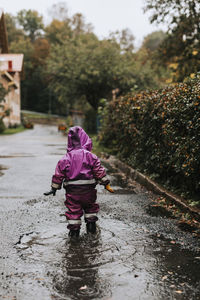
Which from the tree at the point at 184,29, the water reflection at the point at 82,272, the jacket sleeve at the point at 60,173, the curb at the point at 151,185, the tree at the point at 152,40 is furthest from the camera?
the tree at the point at 152,40

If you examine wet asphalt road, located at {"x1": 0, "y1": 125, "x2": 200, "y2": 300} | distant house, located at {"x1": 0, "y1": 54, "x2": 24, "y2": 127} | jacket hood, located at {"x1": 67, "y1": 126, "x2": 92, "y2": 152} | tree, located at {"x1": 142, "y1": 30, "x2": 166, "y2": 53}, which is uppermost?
tree, located at {"x1": 142, "y1": 30, "x2": 166, "y2": 53}

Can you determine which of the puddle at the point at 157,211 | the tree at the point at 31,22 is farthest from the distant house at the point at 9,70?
the tree at the point at 31,22

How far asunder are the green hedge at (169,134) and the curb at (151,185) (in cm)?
18

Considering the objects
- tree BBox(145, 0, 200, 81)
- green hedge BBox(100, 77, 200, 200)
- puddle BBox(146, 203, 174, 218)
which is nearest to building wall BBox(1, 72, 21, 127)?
tree BBox(145, 0, 200, 81)

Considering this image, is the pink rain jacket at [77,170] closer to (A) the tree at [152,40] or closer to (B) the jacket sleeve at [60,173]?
(B) the jacket sleeve at [60,173]

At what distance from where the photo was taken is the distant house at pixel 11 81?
129 ft

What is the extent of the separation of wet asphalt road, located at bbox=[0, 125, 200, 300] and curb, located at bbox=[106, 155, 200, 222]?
0.37 meters

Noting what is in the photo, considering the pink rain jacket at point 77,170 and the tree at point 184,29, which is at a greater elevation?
the tree at point 184,29

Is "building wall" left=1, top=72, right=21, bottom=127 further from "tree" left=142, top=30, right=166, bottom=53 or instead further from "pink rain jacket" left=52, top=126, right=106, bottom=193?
"tree" left=142, top=30, right=166, bottom=53

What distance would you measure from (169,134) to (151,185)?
1377mm

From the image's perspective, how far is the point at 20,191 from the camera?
303 inches

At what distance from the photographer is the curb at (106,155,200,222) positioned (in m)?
5.70

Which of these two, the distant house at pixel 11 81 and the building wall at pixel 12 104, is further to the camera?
the building wall at pixel 12 104

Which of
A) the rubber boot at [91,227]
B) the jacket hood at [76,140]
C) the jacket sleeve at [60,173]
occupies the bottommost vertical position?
the rubber boot at [91,227]
